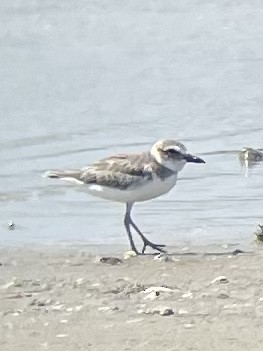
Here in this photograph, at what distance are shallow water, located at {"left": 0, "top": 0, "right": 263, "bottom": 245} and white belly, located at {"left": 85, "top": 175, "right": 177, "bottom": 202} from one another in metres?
0.36

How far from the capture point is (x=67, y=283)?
26.0 feet

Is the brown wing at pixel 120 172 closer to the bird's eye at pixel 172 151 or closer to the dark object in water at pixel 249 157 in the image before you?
the bird's eye at pixel 172 151

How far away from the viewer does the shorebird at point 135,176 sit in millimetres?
9078

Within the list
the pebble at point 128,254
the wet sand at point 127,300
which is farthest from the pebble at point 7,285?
the pebble at point 128,254

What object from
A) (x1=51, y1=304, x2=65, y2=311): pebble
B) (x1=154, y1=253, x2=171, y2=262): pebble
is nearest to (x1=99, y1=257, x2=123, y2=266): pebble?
(x1=154, y1=253, x2=171, y2=262): pebble

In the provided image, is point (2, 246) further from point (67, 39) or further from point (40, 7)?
point (40, 7)

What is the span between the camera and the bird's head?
9.17m

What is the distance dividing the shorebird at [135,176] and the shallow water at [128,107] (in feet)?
1.19

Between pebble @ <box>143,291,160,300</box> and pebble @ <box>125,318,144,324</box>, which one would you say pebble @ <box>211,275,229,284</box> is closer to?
pebble @ <box>143,291,160,300</box>

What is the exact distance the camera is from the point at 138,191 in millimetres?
9062

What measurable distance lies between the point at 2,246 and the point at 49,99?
5.13m

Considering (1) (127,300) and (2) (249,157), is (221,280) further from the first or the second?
(2) (249,157)

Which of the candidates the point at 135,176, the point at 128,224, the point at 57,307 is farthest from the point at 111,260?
the point at 57,307

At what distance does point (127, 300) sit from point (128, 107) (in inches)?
251
